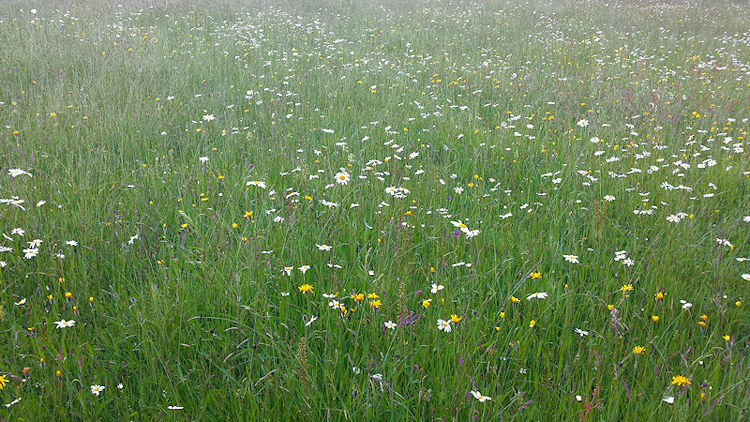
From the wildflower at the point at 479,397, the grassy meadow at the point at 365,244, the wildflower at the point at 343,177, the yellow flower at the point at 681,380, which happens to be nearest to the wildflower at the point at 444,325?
the grassy meadow at the point at 365,244

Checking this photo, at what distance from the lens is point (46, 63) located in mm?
6145

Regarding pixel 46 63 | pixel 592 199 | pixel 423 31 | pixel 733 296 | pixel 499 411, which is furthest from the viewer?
pixel 423 31

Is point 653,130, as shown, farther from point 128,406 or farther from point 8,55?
point 8,55

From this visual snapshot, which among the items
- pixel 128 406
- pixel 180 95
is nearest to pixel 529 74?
pixel 180 95

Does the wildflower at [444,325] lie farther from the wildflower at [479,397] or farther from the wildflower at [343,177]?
the wildflower at [343,177]

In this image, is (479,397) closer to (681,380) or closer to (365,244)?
(681,380)

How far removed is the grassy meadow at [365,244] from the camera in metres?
1.76

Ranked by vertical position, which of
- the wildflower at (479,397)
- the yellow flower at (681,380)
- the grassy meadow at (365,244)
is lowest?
the grassy meadow at (365,244)

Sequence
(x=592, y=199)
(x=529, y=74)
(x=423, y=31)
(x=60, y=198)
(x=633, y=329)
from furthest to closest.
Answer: (x=423, y=31) < (x=529, y=74) < (x=592, y=199) < (x=60, y=198) < (x=633, y=329)

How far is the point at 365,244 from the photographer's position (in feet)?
8.41

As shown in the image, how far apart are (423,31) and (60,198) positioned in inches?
317

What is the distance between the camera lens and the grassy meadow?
1763mm

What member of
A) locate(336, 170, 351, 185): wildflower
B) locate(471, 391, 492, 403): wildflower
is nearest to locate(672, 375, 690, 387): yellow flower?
locate(471, 391, 492, 403): wildflower

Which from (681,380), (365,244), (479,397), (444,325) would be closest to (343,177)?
(365,244)
